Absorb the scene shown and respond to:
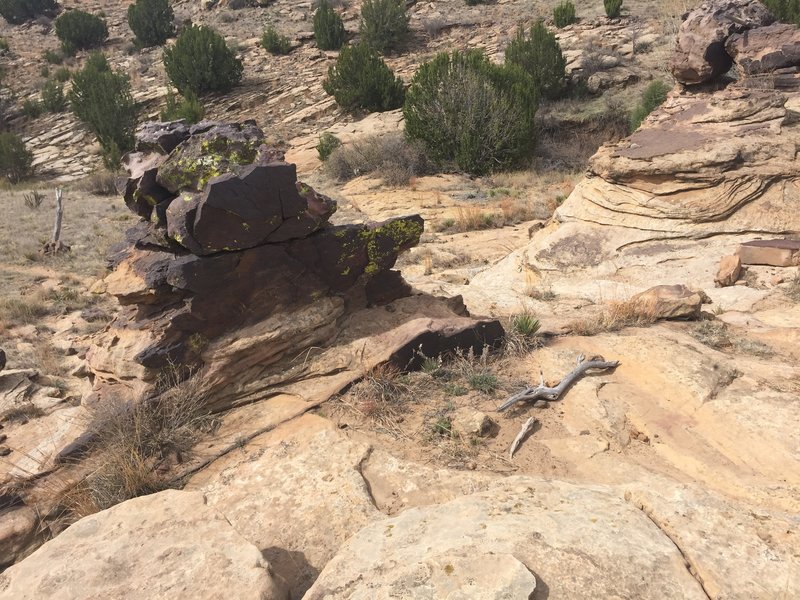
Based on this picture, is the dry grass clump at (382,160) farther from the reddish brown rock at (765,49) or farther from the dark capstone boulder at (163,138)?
the dark capstone boulder at (163,138)

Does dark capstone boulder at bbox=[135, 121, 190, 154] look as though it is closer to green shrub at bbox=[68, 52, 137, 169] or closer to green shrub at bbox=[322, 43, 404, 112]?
green shrub at bbox=[322, 43, 404, 112]

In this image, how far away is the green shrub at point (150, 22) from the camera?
102ft

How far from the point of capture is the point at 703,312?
5.83m

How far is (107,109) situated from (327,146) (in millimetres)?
10308

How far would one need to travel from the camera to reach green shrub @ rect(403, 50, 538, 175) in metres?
17.2

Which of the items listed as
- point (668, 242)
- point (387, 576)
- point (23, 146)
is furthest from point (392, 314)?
point (23, 146)

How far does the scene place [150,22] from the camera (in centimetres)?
3112

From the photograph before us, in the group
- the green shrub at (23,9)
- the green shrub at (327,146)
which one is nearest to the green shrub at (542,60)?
the green shrub at (327,146)

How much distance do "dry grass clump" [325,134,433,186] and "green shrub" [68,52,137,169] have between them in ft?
33.2

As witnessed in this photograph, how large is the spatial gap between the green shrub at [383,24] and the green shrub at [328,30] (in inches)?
56.9

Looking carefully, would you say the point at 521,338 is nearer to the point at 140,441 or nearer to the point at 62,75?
the point at 140,441

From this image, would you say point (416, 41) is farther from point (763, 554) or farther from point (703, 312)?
point (763, 554)

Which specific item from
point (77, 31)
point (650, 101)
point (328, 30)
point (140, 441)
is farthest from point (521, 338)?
point (77, 31)

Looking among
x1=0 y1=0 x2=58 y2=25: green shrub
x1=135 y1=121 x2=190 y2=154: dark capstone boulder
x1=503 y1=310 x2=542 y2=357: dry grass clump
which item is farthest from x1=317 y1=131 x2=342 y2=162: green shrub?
x1=0 y1=0 x2=58 y2=25: green shrub
